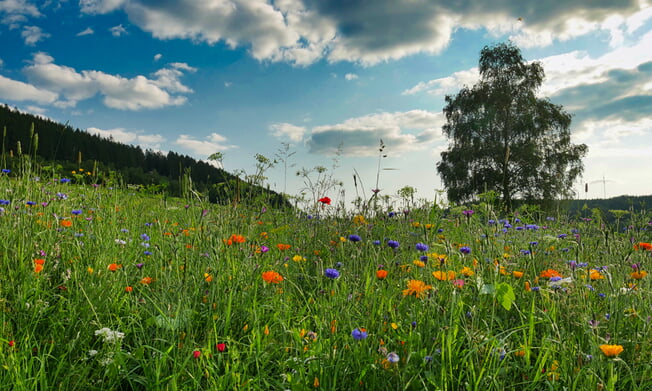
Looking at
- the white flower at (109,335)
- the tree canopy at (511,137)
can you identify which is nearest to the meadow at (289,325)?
the white flower at (109,335)

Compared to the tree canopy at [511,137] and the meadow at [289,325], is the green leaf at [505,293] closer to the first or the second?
the meadow at [289,325]

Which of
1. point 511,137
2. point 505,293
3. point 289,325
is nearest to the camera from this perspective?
point 505,293

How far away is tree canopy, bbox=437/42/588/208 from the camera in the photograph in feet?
74.7

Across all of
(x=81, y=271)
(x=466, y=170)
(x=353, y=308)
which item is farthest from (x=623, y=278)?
(x=466, y=170)

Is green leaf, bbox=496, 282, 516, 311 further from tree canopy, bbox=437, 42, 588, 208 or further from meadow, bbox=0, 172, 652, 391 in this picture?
tree canopy, bbox=437, 42, 588, 208

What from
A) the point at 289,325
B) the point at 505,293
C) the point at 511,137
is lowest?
the point at 289,325

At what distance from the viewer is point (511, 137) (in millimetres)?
23234

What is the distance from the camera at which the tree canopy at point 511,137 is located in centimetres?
2278

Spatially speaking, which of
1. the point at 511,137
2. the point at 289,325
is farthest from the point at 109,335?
the point at 511,137

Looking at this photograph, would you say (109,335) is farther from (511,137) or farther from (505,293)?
(511,137)

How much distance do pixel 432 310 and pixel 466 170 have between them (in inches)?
918

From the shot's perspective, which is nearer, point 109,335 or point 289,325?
point 109,335

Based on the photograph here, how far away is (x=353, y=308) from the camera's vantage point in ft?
6.73

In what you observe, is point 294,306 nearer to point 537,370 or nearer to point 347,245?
point 347,245
